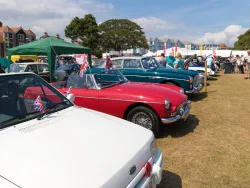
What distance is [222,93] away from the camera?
33.2ft

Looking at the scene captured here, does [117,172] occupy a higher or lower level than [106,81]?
lower

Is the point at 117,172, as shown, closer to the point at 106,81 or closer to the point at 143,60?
the point at 106,81

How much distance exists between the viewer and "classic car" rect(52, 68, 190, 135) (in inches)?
192

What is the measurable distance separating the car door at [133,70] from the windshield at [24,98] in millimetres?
5614

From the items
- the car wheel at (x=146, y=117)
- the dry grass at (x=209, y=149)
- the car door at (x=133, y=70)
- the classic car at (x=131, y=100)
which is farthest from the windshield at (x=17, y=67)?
the dry grass at (x=209, y=149)

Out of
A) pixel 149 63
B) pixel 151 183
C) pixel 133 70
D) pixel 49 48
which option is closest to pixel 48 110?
pixel 151 183

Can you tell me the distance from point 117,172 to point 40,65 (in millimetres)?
12554

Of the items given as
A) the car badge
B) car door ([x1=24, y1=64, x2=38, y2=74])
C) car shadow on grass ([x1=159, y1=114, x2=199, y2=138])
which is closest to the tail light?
the car badge

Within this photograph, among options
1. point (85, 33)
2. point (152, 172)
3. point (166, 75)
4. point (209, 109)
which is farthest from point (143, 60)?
point (85, 33)

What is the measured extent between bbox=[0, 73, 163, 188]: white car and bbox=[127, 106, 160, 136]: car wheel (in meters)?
2.00

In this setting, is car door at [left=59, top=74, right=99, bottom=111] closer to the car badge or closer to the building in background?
the car badge

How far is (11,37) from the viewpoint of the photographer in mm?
68875

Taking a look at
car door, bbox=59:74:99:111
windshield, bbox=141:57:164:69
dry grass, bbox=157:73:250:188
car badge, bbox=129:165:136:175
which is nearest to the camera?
car badge, bbox=129:165:136:175

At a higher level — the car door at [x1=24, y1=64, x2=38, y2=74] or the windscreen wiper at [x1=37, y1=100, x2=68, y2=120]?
the car door at [x1=24, y1=64, x2=38, y2=74]
